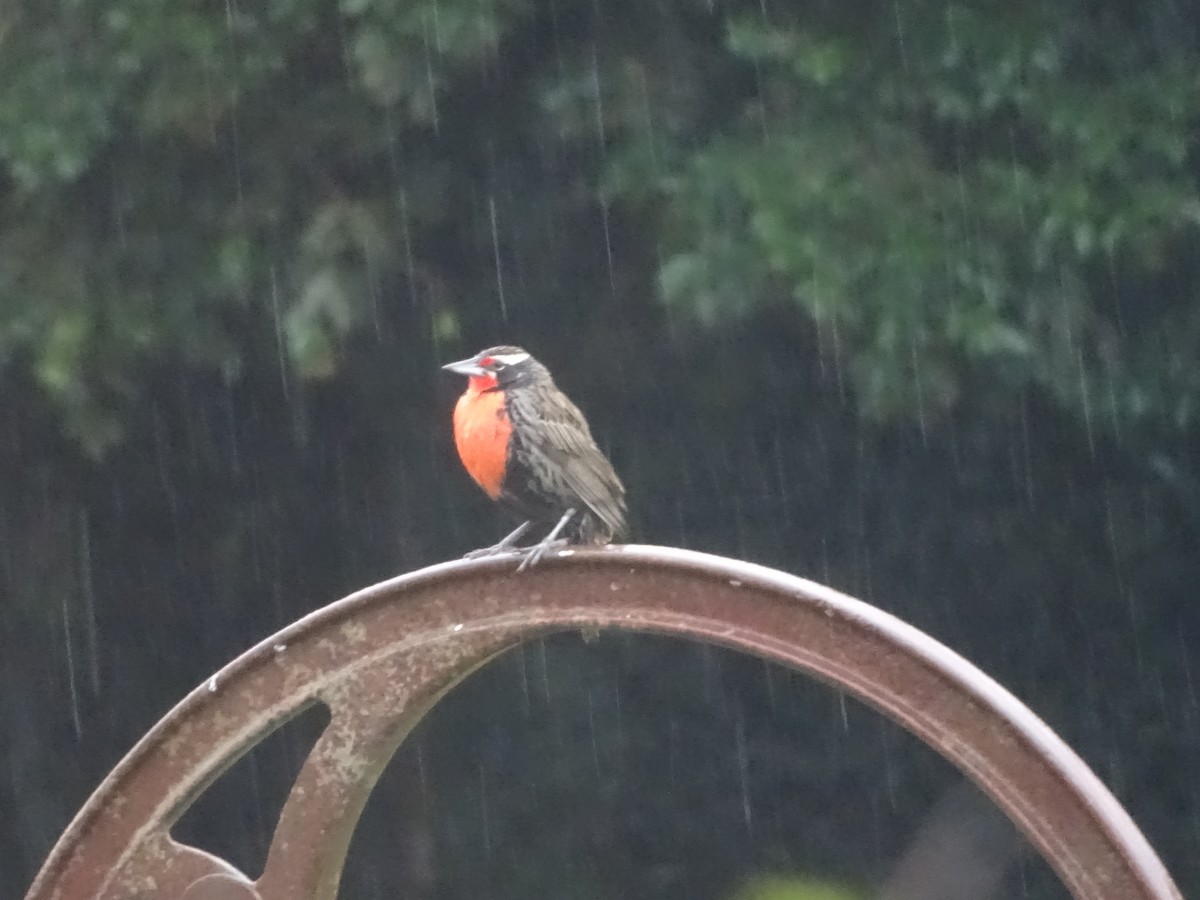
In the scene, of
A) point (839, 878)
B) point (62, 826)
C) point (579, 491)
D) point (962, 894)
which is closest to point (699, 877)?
point (839, 878)

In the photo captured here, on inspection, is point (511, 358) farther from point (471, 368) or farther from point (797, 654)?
point (797, 654)

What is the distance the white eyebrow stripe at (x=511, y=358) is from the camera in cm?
320

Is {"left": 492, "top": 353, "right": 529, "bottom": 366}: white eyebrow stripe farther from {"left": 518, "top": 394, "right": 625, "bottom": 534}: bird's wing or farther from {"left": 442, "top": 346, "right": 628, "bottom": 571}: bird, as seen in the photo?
{"left": 518, "top": 394, "right": 625, "bottom": 534}: bird's wing

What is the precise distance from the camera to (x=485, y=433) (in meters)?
3.06

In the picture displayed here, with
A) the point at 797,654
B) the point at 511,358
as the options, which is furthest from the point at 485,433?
the point at 797,654

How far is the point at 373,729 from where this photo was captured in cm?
204

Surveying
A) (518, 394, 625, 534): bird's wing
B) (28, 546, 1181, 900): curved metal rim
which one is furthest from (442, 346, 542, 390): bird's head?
(28, 546, 1181, 900): curved metal rim

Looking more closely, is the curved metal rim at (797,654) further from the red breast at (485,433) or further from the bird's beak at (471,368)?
the bird's beak at (471,368)

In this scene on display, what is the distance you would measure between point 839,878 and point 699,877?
0.44m

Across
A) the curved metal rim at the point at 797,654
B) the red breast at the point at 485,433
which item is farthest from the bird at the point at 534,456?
the curved metal rim at the point at 797,654

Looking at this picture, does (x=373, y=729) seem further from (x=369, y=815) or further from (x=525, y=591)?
(x=369, y=815)

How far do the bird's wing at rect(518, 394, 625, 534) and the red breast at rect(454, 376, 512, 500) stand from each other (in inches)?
2.3

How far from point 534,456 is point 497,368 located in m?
0.24

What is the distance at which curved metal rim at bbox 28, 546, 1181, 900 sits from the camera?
1.75 meters
